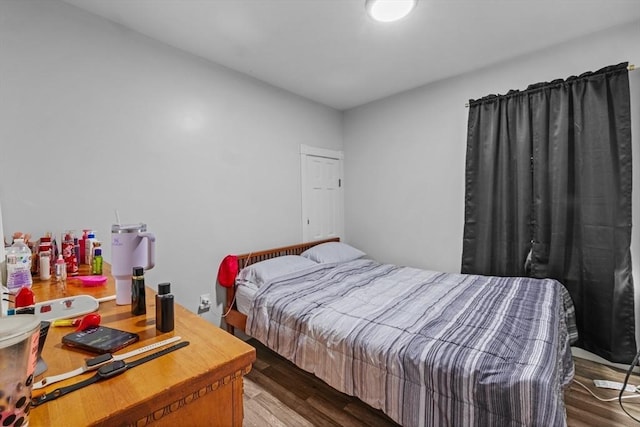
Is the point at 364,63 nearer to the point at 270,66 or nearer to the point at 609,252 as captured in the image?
the point at 270,66

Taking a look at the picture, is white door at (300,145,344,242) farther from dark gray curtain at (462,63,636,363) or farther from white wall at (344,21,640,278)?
dark gray curtain at (462,63,636,363)

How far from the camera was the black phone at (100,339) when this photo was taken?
2.56 feet

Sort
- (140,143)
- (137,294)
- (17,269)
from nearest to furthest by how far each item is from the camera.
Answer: (137,294) < (17,269) < (140,143)

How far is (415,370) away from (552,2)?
2394 millimetres

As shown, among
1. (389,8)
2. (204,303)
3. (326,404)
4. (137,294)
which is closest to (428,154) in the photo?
(389,8)

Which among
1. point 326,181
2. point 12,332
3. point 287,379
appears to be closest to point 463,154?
point 326,181

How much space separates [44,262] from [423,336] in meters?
1.97

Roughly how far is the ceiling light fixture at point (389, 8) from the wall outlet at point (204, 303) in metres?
2.50

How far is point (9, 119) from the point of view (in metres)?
1.61

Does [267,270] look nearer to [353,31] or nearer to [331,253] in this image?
[331,253]

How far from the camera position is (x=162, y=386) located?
65 cm

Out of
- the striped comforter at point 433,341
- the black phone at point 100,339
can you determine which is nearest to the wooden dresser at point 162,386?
the black phone at point 100,339

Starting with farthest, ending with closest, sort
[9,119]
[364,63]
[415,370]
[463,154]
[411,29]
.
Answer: [463,154]
[364,63]
[411,29]
[9,119]
[415,370]

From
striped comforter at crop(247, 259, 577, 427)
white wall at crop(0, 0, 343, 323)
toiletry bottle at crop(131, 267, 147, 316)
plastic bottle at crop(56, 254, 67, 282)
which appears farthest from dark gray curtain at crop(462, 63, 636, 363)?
plastic bottle at crop(56, 254, 67, 282)
